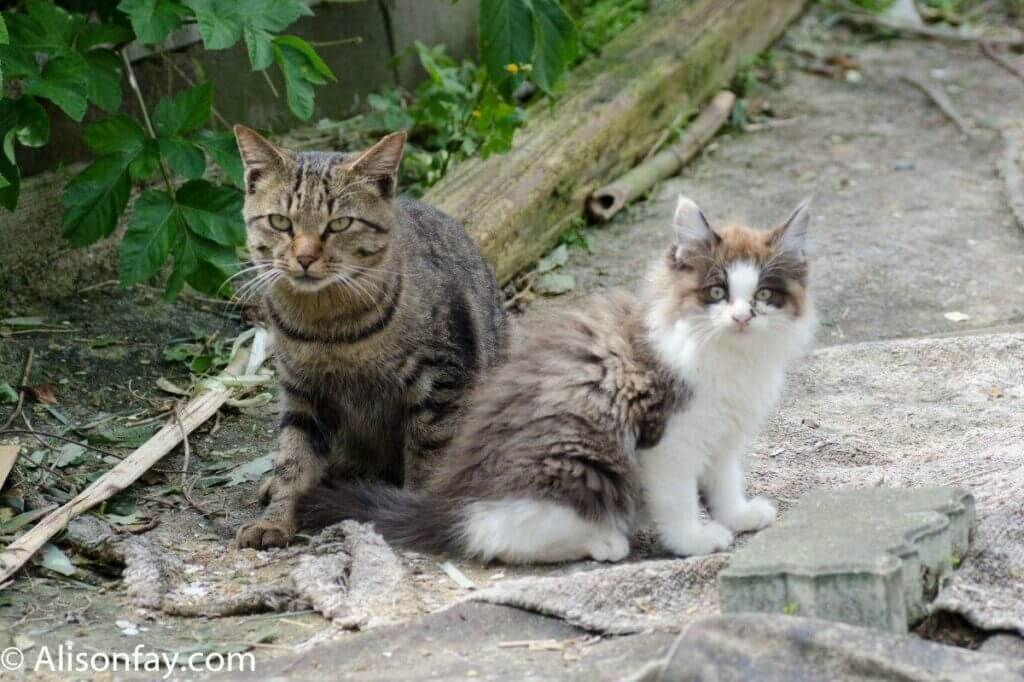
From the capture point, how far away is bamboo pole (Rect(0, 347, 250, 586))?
3.88 m

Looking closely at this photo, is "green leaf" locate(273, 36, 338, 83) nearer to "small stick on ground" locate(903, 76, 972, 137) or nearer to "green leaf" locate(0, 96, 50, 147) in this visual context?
"green leaf" locate(0, 96, 50, 147)

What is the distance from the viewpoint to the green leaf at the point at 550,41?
17.5 feet

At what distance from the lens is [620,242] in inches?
271

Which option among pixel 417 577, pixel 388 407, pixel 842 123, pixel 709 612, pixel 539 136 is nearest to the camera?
pixel 709 612

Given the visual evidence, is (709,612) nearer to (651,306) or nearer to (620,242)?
(651,306)

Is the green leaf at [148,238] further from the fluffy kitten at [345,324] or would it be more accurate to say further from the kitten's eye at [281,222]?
the kitten's eye at [281,222]

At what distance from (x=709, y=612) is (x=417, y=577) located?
2.94ft

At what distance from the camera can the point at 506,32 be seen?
522cm

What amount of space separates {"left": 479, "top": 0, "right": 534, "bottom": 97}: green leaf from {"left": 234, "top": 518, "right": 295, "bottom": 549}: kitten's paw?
2219 mm

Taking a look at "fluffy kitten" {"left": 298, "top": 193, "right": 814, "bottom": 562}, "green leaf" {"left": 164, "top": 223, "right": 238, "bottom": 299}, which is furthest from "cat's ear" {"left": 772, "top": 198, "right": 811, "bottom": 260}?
"green leaf" {"left": 164, "top": 223, "right": 238, "bottom": 299}

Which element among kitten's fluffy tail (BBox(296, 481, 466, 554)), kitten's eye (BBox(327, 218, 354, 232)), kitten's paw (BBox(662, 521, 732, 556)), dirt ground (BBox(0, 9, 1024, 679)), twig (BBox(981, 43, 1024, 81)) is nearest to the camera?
dirt ground (BBox(0, 9, 1024, 679))

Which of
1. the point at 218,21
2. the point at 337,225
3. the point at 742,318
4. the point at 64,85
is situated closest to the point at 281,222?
the point at 337,225

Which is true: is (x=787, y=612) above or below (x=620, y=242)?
above

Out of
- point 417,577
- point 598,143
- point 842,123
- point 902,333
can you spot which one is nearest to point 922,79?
point 842,123
